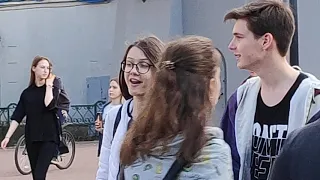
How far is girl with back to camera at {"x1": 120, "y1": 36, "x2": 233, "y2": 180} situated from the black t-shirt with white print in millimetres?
622

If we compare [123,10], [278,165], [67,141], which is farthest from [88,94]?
[278,165]

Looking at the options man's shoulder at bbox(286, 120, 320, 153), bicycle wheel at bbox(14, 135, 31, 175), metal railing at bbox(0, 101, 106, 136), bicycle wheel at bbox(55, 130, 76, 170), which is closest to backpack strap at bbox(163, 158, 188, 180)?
man's shoulder at bbox(286, 120, 320, 153)

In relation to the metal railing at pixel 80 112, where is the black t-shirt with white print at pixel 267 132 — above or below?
above

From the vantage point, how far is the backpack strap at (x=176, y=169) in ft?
8.78

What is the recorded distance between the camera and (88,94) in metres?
23.9

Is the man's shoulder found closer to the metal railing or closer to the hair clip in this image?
the hair clip

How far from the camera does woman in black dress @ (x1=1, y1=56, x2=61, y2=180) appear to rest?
7.78 meters

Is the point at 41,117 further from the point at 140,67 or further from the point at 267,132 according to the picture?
the point at 267,132

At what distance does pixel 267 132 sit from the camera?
338cm

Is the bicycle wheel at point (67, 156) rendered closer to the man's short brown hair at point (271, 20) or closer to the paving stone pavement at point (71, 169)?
the paving stone pavement at point (71, 169)

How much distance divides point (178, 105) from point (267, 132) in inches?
31.9

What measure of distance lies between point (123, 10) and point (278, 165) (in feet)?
66.3

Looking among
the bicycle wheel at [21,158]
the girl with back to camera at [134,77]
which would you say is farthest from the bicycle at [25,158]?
the girl with back to camera at [134,77]

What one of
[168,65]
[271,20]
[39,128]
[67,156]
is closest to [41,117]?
[39,128]
